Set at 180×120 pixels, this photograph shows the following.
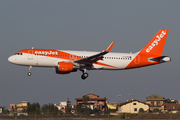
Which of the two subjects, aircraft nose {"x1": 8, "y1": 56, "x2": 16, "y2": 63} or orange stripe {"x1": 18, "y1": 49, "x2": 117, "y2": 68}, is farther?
aircraft nose {"x1": 8, "y1": 56, "x2": 16, "y2": 63}

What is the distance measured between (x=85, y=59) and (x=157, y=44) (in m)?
13.7

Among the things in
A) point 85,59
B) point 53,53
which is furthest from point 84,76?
point 53,53

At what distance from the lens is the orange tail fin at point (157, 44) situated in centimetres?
4850

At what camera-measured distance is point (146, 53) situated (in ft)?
158

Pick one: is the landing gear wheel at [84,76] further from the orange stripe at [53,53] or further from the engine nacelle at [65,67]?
the orange stripe at [53,53]

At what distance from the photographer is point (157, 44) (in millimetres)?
49438

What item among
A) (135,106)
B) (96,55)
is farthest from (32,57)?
(135,106)

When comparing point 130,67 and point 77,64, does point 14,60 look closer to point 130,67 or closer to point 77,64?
point 77,64

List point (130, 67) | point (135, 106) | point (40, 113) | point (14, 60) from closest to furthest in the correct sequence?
point (40, 113) < point (14, 60) < point (130, 67) < point (135, 106)

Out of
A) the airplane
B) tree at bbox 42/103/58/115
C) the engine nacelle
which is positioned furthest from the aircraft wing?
tree at bbox 42/103/58/115

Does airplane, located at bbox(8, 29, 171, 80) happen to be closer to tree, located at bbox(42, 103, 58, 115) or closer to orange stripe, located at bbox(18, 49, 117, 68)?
orange stripe, located at bbox(18, 49, 117, 68)

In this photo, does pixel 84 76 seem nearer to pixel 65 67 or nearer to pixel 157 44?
pixel 65 67

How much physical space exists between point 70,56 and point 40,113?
9.40m

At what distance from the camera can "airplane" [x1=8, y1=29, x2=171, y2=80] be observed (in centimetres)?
4300
